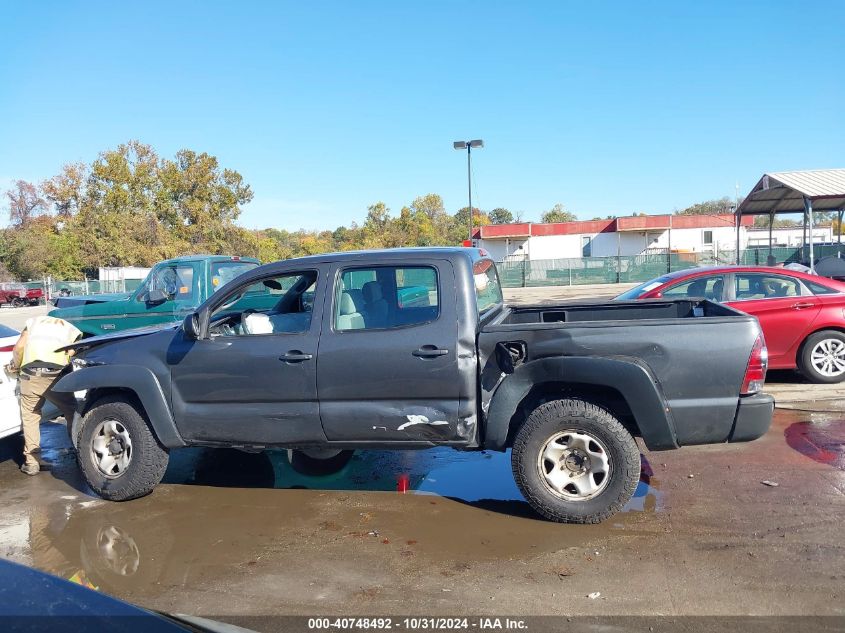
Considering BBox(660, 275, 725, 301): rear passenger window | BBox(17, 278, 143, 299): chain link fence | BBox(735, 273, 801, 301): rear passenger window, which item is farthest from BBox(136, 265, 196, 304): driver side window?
BBox(17, 278, 143, 299): chain link fence

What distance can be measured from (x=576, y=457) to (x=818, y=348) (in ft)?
17.8

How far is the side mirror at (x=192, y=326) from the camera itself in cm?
510

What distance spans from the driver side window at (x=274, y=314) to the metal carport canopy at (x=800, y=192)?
42.8 feet

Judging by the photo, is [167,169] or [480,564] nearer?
[480,564]

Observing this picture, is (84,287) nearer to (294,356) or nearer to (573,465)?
(294,356)

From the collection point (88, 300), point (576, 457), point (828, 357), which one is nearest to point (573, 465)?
point (576, 457)

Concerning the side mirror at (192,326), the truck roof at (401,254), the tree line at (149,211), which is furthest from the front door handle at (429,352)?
the tree line at (149,211)

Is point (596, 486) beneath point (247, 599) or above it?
above

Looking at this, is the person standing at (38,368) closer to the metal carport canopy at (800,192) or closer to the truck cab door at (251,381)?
the truck cab door at (251,381)

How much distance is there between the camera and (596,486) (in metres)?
4.60

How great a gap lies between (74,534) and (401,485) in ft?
7.91

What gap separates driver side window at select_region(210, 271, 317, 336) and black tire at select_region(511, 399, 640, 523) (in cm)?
180

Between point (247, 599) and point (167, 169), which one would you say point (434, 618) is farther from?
point (167, 169)

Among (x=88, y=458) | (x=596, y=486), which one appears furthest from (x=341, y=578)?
(x=88, y=458)
